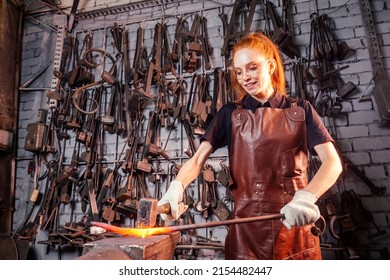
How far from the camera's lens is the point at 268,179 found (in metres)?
1.09

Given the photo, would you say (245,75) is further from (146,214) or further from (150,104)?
(150,104)

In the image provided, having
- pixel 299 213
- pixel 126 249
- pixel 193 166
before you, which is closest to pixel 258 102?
pixel 193 166

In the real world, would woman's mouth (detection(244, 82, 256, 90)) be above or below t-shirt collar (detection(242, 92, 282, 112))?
above

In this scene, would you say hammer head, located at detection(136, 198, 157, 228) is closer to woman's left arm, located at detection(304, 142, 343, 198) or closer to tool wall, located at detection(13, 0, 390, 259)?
woman's left arm, located at detection(304, 142, 343, 198)

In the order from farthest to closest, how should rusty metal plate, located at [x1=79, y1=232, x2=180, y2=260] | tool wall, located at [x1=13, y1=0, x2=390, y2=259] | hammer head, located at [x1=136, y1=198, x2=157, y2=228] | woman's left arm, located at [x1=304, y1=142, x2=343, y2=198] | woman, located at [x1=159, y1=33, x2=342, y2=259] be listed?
tool wall, located at [x1=13, y1=0, x2=390, y2=259]
woman, located at [x1=159, y1=33, x2=342, y2=259]
woman's left arm, located at [x1=304, y1=142, x2=343, y2=198]
hammer head, located at [x1=136, y1=198, x2=157, y2=228]
rusty metal plate, located at [x1=79, y1=232, x2=180, y2=260]

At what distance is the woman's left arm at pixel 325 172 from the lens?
941mm

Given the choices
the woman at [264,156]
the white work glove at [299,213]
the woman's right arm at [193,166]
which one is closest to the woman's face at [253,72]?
Answer: the woman at [264,156]

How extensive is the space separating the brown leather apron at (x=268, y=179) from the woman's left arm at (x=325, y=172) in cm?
9

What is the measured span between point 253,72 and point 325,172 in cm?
46

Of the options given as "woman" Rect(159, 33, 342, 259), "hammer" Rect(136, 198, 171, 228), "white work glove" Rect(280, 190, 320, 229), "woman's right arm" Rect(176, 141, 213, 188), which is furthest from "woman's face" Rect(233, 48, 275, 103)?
"hammer" Rect(136, 198, 171, 228)

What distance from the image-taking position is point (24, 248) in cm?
196

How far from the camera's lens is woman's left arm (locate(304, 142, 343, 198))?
941mm

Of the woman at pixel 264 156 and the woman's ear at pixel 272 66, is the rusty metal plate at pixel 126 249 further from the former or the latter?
the woman's ear at pixel 272 66
